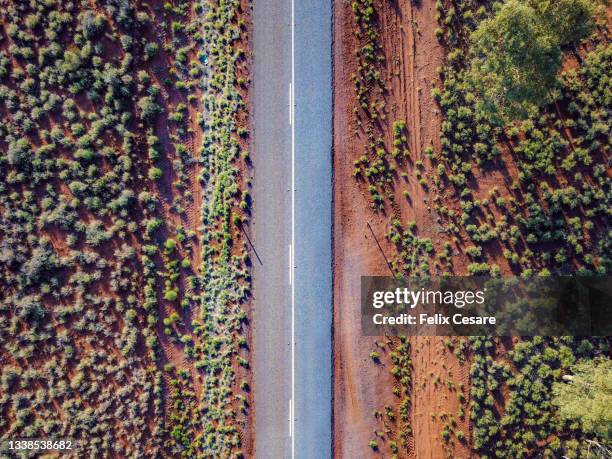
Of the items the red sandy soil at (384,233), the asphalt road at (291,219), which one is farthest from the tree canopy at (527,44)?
the asphalt road at (291,219)

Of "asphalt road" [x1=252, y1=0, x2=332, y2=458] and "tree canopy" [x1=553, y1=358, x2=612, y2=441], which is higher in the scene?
"asphalt road" [x1=252, y1=0, x2=332, y2=458]

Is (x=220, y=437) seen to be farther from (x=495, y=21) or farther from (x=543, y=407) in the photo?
(x=495, y=21)

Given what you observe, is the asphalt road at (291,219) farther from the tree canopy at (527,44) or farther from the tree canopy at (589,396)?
the tree canopy at (589,396)

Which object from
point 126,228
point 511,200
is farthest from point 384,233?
point 126,228

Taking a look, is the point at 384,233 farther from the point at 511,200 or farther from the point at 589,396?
the point at 589,396

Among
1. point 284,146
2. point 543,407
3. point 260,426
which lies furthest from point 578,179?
point 260,426

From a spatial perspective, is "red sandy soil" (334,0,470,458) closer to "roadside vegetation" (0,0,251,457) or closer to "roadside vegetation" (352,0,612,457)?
"roadside vegetation" (352,0,612,457)

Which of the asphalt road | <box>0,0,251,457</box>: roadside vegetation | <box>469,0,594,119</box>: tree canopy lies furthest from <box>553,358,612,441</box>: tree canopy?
<box>0,0,251,457</box>: roadside vegetation
